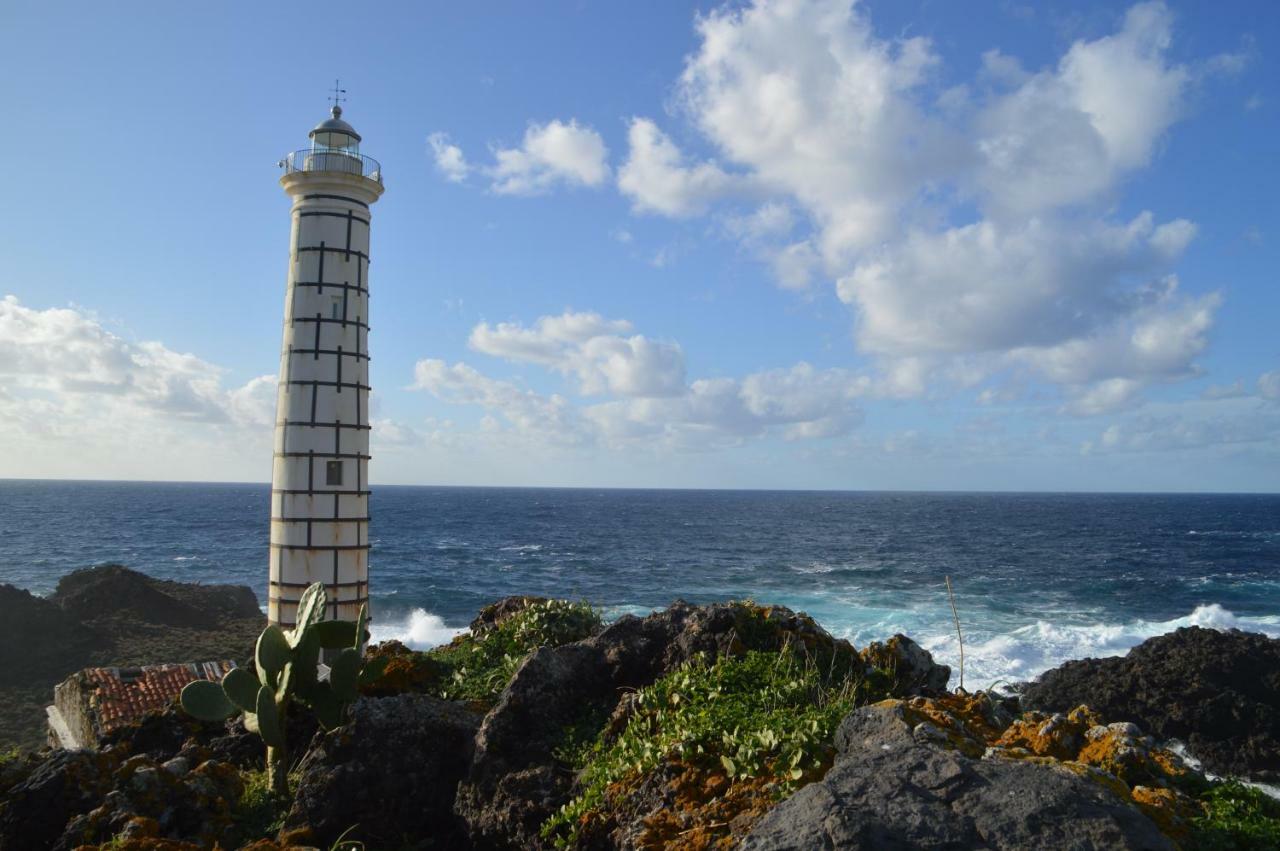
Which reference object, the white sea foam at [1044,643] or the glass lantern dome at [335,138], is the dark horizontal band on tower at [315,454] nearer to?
the glass lantern dome at [335,138]

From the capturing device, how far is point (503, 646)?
11.2 m

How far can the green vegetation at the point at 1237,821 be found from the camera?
496cm

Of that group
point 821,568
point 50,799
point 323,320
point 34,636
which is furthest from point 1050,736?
point 821,568

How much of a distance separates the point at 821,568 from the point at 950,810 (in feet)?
175

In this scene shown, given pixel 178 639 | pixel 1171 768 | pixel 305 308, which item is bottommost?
pixel 178 639

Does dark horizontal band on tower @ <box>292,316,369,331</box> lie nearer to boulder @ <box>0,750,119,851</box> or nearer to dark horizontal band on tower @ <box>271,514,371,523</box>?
dark horizontal band on tower @ <box>271,514,371,523</box>

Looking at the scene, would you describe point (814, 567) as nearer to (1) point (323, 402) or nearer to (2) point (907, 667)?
(1) point (323, 402)

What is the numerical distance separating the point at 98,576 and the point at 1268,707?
40.1 m

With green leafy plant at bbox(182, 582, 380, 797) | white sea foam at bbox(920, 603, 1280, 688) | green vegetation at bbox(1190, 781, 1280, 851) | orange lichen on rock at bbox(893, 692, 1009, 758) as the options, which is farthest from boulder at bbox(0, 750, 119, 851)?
white sea foam at bbox(920, 603, 1280, 688)

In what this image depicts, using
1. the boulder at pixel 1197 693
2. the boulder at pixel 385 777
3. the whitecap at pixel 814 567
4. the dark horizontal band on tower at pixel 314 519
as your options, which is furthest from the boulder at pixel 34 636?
the whitecap at pixel 814 567

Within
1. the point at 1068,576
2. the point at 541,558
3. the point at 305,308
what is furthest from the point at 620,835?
the point at 541,558

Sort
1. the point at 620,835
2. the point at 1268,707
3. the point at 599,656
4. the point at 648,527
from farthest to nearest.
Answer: the point at 648,527, the point at 1268,707, the point at 599,656, the point at 620,835

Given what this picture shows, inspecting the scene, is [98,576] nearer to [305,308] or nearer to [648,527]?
[305,308]

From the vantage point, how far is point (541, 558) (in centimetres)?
6266
